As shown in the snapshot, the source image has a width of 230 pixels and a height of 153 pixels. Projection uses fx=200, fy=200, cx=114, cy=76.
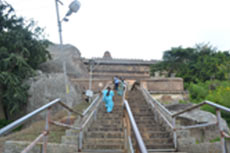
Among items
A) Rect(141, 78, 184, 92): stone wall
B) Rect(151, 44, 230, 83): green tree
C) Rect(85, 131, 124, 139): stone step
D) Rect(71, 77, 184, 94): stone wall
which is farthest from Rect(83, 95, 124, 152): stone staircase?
Rect(151, 44, 230, 83): green tree

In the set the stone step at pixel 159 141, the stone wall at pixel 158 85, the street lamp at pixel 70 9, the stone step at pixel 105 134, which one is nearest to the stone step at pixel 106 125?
the stone step at pixel 105 134

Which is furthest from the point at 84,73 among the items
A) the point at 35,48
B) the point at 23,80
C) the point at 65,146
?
the point at 65,146

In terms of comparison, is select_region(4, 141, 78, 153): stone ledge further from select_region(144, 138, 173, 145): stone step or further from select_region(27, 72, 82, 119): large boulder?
select_region(27, 72, 82, 119): large boulder

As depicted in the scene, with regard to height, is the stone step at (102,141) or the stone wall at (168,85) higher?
the stone wall at (168,85)

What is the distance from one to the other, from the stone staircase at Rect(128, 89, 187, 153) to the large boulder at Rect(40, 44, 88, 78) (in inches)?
440

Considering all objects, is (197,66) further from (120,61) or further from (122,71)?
(120,61)

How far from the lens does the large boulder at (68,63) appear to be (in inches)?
720

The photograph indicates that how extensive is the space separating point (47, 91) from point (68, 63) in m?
8.69

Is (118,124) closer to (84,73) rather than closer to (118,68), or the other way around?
(84,73)

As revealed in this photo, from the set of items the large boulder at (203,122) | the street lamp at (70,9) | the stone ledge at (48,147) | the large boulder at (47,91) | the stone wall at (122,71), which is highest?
the street lamp at (70,9)

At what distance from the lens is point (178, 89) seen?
1688 centimetres

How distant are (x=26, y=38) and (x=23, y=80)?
3303 mm

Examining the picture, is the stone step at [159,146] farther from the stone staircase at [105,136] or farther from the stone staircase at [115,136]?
the stone staircase at [105,136]

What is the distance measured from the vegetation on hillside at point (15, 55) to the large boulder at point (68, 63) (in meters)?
2.74
